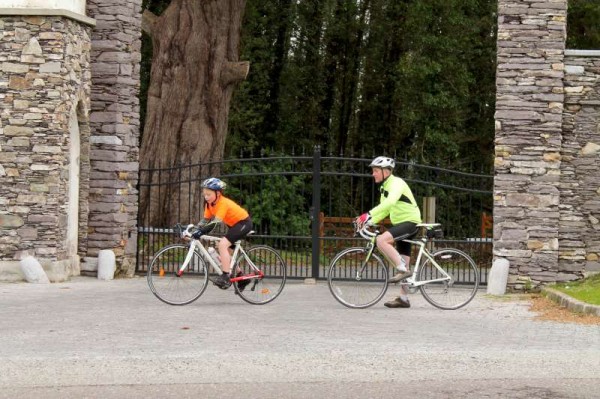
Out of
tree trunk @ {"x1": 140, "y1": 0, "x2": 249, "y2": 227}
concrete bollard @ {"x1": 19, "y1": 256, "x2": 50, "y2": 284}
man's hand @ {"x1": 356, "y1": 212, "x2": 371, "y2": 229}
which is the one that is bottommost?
concrete bollard @ {"x1": 19, "y1": 256, "x2": 50, "y2": 284}

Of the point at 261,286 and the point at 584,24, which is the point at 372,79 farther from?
the point at 261,286

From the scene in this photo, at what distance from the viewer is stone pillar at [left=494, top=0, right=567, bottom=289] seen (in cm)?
1703

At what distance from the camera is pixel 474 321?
1346 centimetres

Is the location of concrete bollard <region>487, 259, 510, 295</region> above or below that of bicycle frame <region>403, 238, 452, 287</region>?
below

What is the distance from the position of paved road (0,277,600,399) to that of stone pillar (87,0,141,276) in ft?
10.4

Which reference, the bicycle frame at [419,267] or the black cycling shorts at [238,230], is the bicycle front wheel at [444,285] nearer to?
the bicycle frame at [419,267]

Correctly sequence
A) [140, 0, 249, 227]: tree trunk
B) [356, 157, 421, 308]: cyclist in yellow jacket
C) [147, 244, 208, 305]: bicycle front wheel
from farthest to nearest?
[140, 0, 249, 227]: tree trunk, [147, 244, 208, 305]: bicycle front wheel, [356, 157, 421, 308]: cyclist in yellow jacket

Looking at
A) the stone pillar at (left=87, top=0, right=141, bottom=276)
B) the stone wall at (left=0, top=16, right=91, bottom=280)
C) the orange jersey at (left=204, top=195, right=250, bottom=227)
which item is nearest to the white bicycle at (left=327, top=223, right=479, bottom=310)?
the orange jersey at (left=204, top=195, right=250, bottom=227)

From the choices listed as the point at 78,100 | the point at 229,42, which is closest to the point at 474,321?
the point at 78,100

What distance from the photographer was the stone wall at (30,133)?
17094mm

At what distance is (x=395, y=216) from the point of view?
14.7m

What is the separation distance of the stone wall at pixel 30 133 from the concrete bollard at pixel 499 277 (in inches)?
249

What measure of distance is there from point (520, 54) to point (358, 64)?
66.5 ft

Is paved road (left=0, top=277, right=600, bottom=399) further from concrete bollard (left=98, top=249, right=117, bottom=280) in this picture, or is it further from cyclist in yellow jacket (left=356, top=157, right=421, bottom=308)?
concrete bollard (left=98, top=249, right=117, bottom=280)
